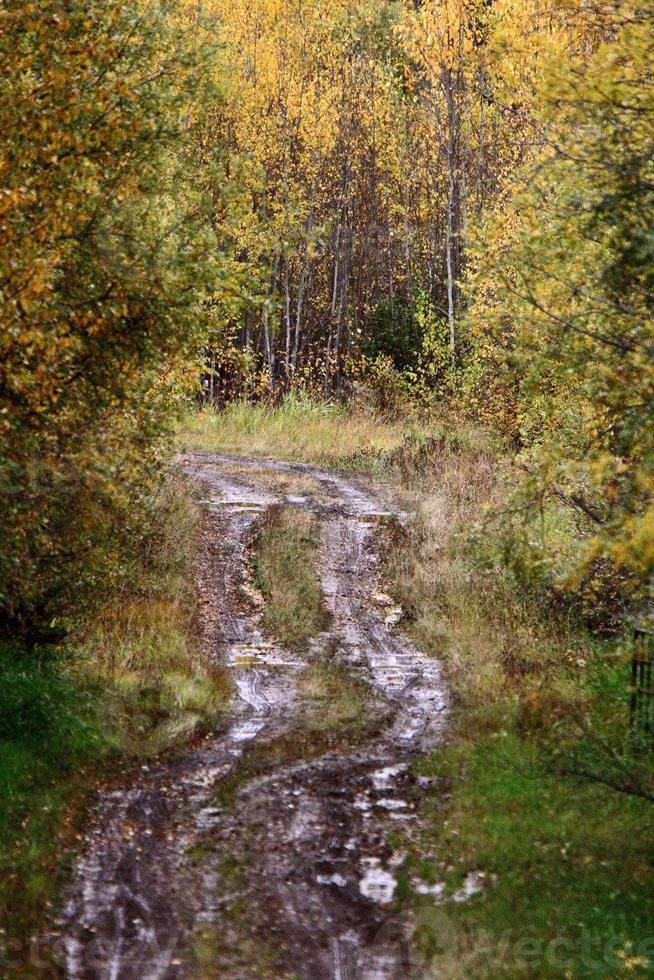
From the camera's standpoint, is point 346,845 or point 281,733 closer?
point 346,845

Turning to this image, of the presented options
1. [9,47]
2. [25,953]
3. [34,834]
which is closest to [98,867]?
[34,834]

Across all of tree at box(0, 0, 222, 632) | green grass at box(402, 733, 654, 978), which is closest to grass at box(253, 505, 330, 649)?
tree at box(0, 0, 222, 632)

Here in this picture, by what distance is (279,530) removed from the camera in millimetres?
18906

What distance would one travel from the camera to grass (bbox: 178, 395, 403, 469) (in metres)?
26.3

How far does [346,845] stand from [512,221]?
53.6 ft

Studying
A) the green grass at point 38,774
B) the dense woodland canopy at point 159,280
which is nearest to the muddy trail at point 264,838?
the green grass at point 38,774

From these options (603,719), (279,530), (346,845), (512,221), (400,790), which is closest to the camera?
(346,845)

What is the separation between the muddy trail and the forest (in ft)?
0.11

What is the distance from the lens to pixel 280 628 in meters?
15.0

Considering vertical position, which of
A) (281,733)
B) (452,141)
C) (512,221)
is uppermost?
(452,141)

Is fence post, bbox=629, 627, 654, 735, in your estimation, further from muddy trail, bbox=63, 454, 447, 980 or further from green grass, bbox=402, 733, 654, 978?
muddy trail, bbox=63, 454, 447, 980

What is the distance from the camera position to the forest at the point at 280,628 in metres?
7.60

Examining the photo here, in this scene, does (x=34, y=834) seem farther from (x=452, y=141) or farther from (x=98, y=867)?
(x=452, y=141)

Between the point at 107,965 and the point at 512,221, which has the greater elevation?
the point at 512,221
